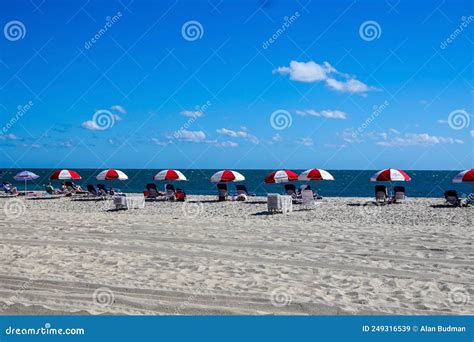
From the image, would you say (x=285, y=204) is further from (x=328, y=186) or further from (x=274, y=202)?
(x=328, y=186)

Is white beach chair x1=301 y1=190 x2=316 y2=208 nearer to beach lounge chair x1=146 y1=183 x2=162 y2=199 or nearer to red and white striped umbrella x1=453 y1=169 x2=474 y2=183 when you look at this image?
red and white striped umbrella x1=453 y1=169 x2=474 y2=183

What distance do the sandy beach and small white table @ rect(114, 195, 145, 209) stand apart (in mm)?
4472

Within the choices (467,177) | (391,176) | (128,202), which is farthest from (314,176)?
(128,202)

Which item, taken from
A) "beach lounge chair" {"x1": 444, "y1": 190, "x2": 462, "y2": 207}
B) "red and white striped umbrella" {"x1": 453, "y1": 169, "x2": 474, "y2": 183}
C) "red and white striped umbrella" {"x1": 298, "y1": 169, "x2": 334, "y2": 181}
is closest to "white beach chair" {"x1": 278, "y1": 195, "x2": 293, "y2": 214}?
"red and white striped umbrella" {"x1": 298, "y1": 169, "x2": 334, "y2": 181}

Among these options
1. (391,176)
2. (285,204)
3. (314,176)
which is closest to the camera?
(285,204)

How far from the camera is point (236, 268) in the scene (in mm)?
7105

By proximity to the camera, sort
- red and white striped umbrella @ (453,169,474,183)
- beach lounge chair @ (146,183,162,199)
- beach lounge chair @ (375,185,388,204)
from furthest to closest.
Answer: beach lounge chair @ (146,183,162,199), beach lounge chair @ (375,185,388,204), red and white striped umbrella @ (453,169,474,183)

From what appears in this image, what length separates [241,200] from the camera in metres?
21.4

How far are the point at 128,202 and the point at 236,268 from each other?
36.5 ft

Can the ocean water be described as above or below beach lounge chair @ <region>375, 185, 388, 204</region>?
above

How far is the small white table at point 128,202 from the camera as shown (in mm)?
17281

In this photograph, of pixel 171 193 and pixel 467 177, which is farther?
pixel 171 193

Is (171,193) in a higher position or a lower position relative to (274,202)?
higher

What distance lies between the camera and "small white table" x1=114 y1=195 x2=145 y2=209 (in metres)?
17.3
